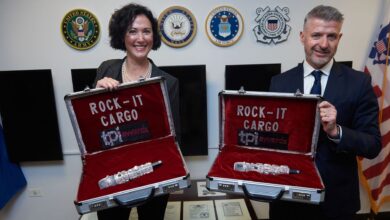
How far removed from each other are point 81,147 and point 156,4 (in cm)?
146

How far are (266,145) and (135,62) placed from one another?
32.8 inches

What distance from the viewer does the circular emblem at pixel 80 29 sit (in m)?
2.38

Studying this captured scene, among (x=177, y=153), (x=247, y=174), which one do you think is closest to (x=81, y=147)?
(x=177, y=153)

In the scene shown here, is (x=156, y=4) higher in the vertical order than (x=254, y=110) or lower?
higher

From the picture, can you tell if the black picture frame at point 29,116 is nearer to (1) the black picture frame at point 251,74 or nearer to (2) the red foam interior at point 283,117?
(1) the black picture frame at point 251,74

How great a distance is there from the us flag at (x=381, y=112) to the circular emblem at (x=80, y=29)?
233 cm

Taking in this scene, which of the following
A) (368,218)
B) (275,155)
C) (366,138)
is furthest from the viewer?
(368,218)

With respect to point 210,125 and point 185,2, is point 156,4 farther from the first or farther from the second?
point 210,125

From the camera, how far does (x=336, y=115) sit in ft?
4.00

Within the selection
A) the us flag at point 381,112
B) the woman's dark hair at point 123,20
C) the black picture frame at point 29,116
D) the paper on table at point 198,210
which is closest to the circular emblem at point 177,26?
the woman's dark hair at point 123,20

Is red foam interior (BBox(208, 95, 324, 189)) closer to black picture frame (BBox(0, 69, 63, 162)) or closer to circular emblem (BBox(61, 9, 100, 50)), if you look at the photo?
circular emblem (BBox(61, 9, 100, 50))

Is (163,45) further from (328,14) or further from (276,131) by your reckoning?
(328,14)

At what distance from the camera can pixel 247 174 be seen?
1380mm

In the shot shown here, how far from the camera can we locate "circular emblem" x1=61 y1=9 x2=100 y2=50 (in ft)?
7.82
